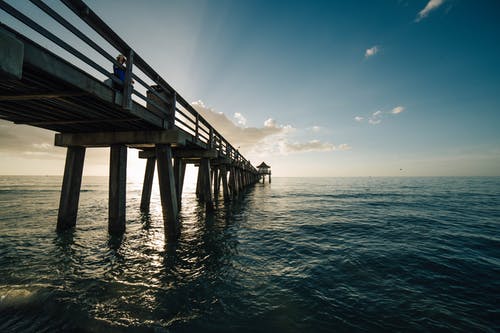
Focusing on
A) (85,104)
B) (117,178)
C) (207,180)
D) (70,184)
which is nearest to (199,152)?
(207,180)

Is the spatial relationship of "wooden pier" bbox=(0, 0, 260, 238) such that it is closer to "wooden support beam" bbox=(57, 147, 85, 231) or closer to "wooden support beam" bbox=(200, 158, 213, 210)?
"wooden support beam" bbox=(57, 147, 85, 231)

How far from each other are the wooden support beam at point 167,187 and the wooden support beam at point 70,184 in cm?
323

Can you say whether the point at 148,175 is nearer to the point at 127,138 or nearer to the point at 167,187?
the point at 127,138

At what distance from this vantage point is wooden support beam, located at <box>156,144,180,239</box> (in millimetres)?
6746

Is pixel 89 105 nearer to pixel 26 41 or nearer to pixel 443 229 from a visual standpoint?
pixel 26 41

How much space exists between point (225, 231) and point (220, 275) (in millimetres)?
3979

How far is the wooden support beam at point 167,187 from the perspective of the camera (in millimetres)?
6746

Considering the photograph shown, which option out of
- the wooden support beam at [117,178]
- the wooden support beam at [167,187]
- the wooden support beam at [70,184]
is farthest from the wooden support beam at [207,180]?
the wooden support beam at [70,184]

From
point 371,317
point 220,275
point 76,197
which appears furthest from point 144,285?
point 76,197

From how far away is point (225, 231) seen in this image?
8.65m

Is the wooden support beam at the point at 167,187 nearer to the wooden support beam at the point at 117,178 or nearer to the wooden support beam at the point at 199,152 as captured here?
the wooden support beam at the point at 117,178

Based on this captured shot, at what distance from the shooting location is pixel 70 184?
7246 mm

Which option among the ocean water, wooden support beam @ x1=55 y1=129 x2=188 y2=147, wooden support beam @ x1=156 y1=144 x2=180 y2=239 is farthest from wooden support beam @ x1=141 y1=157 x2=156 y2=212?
wooden support beam @ x1=156 y1=144 x2=180 y2=239

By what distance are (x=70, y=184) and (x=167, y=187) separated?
3.76 m
